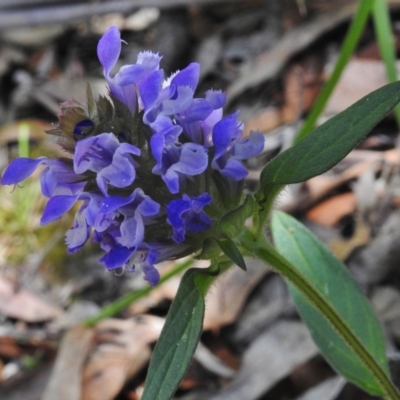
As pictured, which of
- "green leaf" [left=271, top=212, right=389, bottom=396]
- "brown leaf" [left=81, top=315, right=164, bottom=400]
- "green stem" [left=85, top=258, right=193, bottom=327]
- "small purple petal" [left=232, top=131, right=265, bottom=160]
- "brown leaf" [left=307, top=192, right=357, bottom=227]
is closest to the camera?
"small purple petal" [left=232, top=131, right=265, bottom=160]

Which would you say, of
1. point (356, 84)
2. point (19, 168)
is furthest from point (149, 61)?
point (356, 84)

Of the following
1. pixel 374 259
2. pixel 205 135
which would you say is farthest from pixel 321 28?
pixel 205 135

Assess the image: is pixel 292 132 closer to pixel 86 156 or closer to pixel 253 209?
pixel 253 209

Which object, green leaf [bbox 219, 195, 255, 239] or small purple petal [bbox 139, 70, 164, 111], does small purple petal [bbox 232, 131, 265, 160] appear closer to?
green leaf [bbox 219, 195, 255, 239]

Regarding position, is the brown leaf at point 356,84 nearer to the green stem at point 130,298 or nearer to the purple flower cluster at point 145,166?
the green stem at point 130,298

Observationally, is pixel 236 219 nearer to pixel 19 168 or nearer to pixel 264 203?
pixel 264 203

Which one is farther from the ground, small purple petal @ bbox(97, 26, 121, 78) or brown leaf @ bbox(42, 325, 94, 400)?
small purple petal @ bbox(97, 26, 121, 78)

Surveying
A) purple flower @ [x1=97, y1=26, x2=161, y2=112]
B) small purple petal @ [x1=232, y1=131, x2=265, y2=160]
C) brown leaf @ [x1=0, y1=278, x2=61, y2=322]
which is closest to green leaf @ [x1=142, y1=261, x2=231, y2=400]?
small purple petal @ [x1=232, y1=131, x2=265, y2=160]
